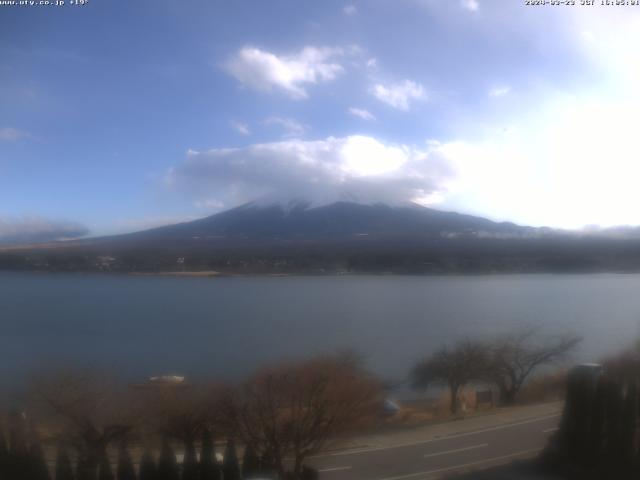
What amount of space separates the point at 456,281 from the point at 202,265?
246 centimetres

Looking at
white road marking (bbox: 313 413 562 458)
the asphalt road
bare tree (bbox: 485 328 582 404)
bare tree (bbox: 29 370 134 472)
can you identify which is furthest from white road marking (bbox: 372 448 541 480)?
bare tree (bbox: 29 370 134 472)

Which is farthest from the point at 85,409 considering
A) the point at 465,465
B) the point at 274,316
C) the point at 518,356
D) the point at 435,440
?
the point at 518,356

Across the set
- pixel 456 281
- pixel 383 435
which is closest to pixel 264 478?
pixel 383 435

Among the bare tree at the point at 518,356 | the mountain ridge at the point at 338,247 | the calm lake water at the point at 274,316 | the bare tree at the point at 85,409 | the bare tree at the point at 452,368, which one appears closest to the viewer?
the bare tree at the point at 85,409

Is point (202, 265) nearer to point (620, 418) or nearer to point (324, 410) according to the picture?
point (324, 410)

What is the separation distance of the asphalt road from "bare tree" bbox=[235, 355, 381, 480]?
176 mm

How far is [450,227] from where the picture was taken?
15.9ft

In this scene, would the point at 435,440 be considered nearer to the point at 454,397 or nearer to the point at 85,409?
the point at 454,397

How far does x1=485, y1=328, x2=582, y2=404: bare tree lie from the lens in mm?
3756

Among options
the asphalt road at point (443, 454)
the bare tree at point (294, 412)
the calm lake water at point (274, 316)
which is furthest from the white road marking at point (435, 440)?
the calm lake water at point (274, 316)

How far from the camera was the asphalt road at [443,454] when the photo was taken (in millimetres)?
2920

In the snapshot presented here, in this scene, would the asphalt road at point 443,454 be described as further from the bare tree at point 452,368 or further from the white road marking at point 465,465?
the bare tree at point 452,368

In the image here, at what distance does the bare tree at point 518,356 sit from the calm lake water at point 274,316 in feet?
0.35

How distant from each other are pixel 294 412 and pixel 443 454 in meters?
1.02
